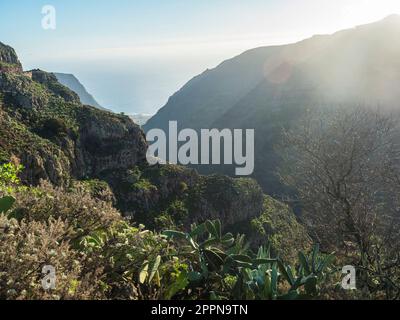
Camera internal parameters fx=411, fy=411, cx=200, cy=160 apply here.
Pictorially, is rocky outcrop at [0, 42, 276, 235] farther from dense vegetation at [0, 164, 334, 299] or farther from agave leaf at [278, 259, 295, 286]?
agave leaf at [278, 259, 295, 286]

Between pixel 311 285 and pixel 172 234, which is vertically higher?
pixel 172 234

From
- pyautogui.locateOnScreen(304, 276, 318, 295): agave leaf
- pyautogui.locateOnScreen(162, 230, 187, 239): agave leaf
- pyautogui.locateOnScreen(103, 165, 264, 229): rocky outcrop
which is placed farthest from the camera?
pyautogui.locateOnScreen(103, 165, 264, 229): rocky outcrop

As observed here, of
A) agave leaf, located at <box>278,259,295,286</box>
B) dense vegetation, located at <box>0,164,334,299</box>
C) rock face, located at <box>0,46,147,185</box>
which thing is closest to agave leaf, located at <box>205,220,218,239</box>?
dense vegetation, located at <box>0,164,334,299</box>

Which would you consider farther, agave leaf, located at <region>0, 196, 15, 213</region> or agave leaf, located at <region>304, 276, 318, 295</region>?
agave leaf, located at <region>0, 196, 15, 213</region>

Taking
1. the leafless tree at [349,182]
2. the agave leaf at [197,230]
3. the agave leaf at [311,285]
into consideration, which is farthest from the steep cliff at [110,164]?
the agave leaf at [311,285]

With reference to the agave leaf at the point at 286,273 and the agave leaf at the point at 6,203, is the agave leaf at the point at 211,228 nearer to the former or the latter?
the agave leaf at the point at 286,273

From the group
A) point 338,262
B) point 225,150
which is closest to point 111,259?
point 338,262

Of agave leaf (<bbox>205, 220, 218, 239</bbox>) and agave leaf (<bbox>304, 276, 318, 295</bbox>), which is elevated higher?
agave leaf (<bbox>205, 220, 218, 239</bbox>)

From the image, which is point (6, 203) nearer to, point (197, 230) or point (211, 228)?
point (197, 230)

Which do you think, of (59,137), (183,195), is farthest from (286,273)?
(183,195)

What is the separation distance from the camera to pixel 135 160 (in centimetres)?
8606

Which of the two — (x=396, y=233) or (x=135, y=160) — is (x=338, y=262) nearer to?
(x=396, y=233)

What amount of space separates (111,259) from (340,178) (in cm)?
804

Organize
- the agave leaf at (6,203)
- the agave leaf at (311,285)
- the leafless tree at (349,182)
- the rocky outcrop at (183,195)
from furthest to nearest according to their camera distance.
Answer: the rocky outcrop at (183,195), the leafless tree at (349,182), the agave leaf at (6,203), the agave leaf at (311,285)
